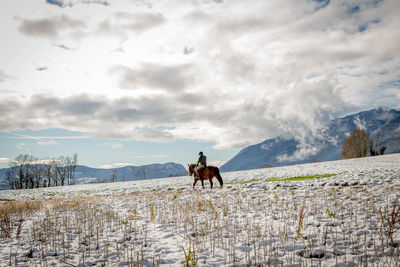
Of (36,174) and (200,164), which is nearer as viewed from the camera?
(200,164)

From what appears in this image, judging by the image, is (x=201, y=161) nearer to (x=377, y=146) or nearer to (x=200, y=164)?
(x=200, y=164)

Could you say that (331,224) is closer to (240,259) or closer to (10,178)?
(240,259)

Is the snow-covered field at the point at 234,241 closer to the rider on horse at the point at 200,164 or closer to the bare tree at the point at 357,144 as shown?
the rider on horse at the point at 200,164

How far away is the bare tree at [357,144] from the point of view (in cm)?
8750

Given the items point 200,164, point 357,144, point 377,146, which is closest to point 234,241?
point 200,164

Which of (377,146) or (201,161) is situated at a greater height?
(377,146)

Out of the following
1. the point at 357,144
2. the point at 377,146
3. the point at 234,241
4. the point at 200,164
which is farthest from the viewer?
the point at 377,146

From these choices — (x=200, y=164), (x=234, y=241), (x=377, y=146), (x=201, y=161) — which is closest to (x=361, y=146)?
(x=377, y=146)

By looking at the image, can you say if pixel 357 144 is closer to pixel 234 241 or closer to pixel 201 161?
pixel 201 161

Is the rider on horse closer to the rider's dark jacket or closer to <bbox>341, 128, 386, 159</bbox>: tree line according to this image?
the rider's dark jacket

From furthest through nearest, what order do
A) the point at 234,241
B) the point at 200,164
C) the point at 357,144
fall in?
the point at 357,144
the point at 200,164
the point at 234,241

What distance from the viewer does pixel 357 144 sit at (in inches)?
3509

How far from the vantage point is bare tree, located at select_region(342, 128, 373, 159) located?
3445 inches

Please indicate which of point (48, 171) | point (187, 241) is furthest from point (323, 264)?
point (48, 171)
